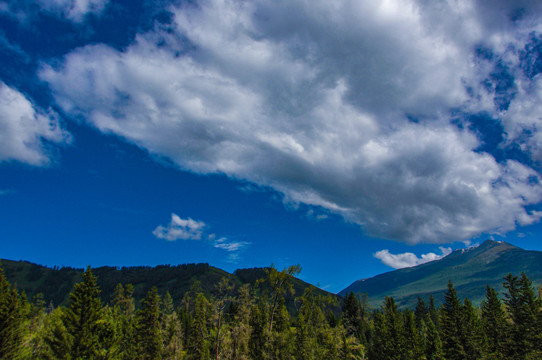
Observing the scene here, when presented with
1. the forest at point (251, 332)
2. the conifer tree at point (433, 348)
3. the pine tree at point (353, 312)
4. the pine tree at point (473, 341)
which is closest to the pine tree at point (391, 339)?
the forest at point (251, 332)

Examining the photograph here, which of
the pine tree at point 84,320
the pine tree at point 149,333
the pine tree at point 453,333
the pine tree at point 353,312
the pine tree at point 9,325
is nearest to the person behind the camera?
the pine tree at point 84,320

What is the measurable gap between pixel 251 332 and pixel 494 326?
5226cm

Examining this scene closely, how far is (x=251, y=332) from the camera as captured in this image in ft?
191

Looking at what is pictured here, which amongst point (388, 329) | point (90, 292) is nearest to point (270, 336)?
point (90, 292)

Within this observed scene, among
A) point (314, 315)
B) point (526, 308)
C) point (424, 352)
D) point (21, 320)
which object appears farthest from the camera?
point (314, 315)

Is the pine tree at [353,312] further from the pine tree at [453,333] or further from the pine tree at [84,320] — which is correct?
the pine tree at [84,320]

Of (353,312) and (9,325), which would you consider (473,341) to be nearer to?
(353,312)

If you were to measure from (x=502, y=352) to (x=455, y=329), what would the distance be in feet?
24.9

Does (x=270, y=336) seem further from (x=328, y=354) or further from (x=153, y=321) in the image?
(x=153, y=321)

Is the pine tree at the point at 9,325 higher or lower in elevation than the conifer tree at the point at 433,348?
higher

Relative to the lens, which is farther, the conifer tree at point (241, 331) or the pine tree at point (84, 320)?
the conifer tree at point (241, 331)

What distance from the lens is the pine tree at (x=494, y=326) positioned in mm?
56844

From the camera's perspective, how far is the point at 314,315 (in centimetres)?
6912

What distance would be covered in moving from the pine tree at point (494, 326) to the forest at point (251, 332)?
0.19 metres
